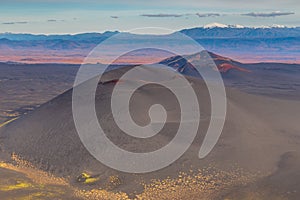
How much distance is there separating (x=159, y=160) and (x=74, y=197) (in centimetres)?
688

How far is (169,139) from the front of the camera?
3098 cm

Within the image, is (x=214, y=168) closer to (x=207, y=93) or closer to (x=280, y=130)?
(x=280, y=130)

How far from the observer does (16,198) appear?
950 inches

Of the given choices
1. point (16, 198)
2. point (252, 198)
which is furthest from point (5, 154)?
point (252, 198)

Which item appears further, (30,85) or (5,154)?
(30,85)

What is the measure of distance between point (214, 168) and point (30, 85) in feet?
262

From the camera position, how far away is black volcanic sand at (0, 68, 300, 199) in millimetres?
25234

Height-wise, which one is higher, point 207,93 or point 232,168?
point 207,93

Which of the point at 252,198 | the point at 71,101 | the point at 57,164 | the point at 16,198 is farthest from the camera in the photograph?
the point at 71,101

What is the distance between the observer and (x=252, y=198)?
72.3ft

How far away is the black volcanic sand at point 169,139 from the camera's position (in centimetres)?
2523

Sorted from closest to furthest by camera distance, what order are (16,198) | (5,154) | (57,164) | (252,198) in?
(252,198) < (16,198) < (57,164) < (5,154)

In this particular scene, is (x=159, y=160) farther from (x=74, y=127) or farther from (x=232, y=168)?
(x=74, y=127)

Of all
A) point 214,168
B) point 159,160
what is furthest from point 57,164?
point 214,168
